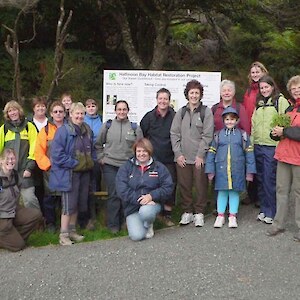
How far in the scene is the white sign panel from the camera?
28.6 ft

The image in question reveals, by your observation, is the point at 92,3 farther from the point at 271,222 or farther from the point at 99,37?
the point at 271,222

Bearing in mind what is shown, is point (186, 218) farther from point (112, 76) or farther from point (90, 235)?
point (112, 76)

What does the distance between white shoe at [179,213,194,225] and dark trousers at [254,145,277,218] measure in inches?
39.4

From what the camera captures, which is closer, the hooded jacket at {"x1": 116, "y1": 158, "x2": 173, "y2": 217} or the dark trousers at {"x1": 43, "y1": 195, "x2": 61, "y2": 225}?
the hooded jacket at {"x1": 116, "y1": 158, "x2": 173, "y2": 217}

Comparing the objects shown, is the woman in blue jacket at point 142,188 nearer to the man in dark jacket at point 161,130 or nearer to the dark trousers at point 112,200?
the dark trousers at point 112,200

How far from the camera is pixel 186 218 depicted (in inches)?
293

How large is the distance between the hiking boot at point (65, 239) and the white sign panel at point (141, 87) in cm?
244

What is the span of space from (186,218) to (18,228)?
A: 229 cm

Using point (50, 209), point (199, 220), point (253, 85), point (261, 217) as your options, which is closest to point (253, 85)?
point (253, 85)

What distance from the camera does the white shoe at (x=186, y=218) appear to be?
24.3ft

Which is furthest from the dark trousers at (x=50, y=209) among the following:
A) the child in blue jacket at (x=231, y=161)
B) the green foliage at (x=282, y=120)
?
the green foliage at (x=282, y=120)

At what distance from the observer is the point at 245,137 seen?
714 cm

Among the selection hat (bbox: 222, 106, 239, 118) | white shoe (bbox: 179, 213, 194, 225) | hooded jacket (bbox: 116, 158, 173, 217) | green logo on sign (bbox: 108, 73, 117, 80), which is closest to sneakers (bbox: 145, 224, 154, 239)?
hooded jacket (bbox: 116, 158, 173, 217)

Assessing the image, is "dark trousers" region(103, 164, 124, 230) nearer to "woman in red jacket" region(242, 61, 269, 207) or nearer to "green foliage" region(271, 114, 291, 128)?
"woman in red jacket" region(242, 61, 269, 207)
